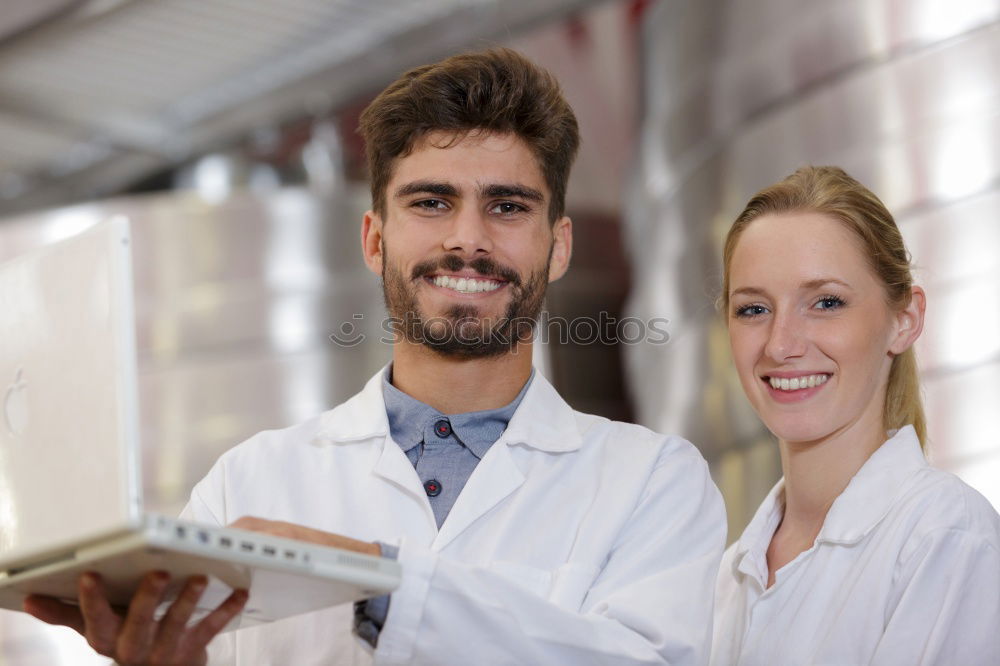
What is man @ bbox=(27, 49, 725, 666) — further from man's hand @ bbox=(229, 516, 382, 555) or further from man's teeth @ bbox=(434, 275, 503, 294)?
man's hand @ bbox=(229, 516, 382, 555)

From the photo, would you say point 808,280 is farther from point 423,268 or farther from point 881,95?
point 881,95

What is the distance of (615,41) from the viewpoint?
4.91 m

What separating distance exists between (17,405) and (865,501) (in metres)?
1.12

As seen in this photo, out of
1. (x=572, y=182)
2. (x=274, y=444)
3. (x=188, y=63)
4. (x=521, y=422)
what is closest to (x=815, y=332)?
(x=521, y=422)

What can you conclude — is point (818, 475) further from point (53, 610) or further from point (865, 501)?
point (53, 610)

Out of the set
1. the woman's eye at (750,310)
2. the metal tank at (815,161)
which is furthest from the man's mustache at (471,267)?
the metal tank at (815,161)

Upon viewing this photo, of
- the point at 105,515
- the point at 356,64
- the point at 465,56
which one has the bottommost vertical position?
the point at 105,515

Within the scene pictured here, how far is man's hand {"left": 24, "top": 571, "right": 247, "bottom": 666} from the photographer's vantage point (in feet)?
3.64

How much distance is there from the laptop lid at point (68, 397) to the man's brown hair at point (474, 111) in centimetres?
68

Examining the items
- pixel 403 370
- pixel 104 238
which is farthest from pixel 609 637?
pixel 104 238

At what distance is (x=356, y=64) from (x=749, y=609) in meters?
3.47

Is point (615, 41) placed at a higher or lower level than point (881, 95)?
higher

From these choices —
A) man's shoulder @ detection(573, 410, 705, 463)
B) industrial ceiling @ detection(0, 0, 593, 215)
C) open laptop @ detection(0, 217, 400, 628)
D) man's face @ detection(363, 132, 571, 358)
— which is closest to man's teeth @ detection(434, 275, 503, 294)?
man's face @ detection(363, 132, 571, 358)

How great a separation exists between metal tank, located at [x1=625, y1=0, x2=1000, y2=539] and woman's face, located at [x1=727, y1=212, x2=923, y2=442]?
87cm
